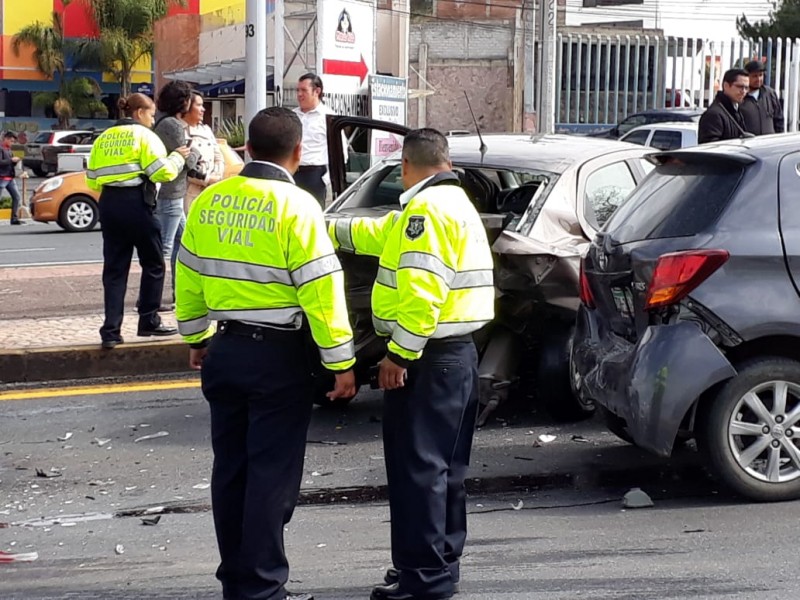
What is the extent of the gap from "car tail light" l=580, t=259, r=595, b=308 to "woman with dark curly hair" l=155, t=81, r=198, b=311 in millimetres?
3629

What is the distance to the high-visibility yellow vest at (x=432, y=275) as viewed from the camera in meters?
4.12

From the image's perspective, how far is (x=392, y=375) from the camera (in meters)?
4.20

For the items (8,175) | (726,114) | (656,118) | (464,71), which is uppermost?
(464,71)

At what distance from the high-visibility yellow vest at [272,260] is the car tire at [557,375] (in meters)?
2.77

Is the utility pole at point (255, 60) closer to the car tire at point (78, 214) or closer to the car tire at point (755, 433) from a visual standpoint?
the car tire at point (755, 433)

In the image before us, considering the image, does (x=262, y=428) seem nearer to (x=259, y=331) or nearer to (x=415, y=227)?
→ (x=259, y=331)

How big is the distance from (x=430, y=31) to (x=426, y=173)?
33.7 metres

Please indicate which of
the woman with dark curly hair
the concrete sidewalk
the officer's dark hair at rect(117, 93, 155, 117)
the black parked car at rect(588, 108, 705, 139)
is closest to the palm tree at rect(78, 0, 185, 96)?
the black parked car at rect(588, 108, 705, 139)

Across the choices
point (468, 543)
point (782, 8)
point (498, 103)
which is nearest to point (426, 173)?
point (468, 543)

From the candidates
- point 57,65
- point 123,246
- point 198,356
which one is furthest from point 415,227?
point 57,65

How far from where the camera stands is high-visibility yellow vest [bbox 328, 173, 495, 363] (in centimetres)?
412

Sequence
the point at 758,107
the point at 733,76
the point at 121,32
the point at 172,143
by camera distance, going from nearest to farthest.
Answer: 1. the point at 172,143
2. the point at 733,76
3. the point at 758,107
4. the point at 121,32

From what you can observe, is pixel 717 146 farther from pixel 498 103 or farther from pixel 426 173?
pixel 498 103

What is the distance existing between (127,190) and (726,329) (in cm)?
435
